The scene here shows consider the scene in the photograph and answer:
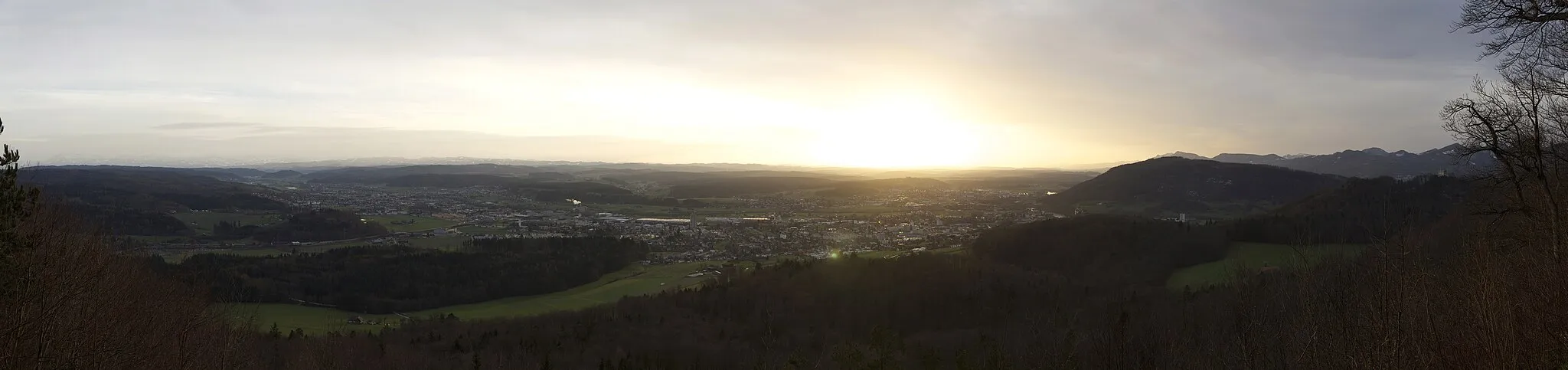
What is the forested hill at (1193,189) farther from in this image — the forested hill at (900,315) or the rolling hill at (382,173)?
the rolling hill at (382,173)

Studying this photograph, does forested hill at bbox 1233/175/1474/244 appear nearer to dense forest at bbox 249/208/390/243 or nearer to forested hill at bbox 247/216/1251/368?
forested hill at bbox 247/216/1251/368

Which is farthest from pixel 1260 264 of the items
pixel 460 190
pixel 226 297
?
pixel 460 190

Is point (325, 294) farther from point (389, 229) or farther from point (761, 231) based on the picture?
point (761, 231)

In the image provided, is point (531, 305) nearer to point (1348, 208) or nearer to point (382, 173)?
point (1348, 208)

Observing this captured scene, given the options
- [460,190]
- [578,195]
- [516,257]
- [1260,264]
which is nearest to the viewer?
[1260,264]

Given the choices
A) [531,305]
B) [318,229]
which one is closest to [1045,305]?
[531,305]

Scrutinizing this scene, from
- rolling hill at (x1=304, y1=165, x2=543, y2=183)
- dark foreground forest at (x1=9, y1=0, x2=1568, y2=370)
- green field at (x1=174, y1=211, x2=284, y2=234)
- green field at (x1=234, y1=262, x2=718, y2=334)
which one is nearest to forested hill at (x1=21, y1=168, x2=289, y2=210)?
green field at (x1=174, y1=211, x2=284, y2=234)
